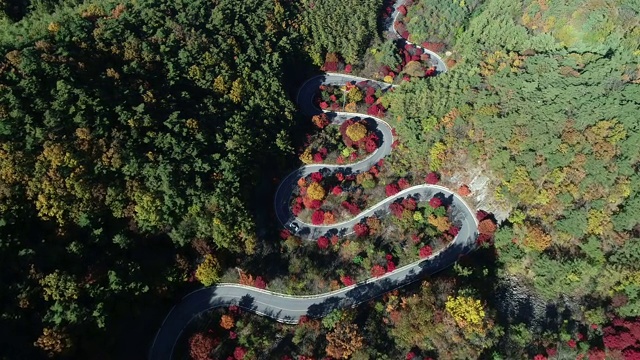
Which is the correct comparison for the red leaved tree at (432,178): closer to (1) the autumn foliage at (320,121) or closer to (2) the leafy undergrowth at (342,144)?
(2) the leafy undergrowth at (342,144)

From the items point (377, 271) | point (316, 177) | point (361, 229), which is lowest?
point (377, 271)

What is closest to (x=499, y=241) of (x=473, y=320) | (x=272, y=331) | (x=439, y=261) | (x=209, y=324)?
(x=439, y=261)

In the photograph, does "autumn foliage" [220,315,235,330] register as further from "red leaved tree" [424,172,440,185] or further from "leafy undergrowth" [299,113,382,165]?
"red leaved tree" [424,172,440,185]

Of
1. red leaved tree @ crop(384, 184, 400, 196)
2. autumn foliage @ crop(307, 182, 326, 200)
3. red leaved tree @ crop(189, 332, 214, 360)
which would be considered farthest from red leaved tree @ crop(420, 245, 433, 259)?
red leaved tree @ crop(189, 332, 214, 360)

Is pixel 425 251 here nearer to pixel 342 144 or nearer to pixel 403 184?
pixel 403 184

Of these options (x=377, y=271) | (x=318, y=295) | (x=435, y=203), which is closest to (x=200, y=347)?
(x=318, y=295)

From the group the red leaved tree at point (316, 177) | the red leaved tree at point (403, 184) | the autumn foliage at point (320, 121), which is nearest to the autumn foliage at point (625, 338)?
the red leaved tree at point (403, 184)

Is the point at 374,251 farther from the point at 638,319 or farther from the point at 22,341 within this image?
the point at 22,341
